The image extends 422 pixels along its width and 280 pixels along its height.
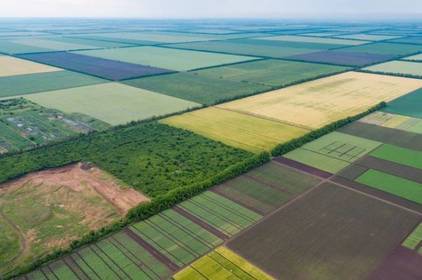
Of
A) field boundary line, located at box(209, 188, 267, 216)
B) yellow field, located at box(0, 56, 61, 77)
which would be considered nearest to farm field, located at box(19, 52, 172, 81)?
yellow field, located at box(0, 56, 61, 77)

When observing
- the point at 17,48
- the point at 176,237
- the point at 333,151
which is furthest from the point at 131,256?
the point at 17,48

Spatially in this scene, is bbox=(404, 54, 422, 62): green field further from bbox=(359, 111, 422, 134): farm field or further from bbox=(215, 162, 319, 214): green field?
bbox=(215, 162, 319, 214): green field

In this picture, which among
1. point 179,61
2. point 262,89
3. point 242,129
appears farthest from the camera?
point 179,61

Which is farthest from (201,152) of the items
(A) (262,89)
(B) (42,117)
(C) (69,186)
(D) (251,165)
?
(A) (262,89)

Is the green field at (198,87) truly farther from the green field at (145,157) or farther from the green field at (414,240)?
the green field at (414,240)

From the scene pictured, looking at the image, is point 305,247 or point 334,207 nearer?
point 305,247

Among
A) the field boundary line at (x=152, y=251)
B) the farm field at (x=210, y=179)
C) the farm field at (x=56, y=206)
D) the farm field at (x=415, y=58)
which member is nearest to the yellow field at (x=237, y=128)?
the farm field at (x=210, y=179)

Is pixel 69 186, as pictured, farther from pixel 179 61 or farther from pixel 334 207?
pixel 179 61
